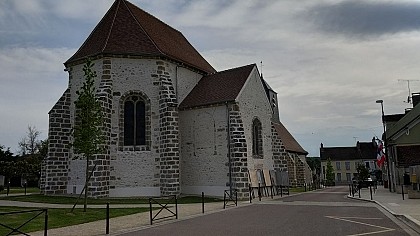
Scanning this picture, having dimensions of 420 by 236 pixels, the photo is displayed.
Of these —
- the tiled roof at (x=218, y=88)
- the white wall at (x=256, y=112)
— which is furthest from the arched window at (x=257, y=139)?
the tiled roof at (x=218, y=88)

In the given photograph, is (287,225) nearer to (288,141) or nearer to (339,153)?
(288,141)

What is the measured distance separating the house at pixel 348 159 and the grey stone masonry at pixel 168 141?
56.5 m

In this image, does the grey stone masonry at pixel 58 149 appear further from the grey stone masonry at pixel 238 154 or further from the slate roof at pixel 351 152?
the slate roof at pixel 351 152

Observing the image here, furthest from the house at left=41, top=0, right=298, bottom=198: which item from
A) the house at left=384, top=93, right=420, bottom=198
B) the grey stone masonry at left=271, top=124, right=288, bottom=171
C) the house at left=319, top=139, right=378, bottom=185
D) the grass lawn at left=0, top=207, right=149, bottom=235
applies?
the house at left=319, top=139, right=378, bottom=185

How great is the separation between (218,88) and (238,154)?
523cm

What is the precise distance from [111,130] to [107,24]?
7795 millimetres

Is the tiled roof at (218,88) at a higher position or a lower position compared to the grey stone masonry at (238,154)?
higher

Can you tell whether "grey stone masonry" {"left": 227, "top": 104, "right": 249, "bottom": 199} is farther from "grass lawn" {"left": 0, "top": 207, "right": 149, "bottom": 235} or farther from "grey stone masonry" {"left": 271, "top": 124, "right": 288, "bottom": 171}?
"grass lawn" {"left": 0, "top": 207, "right": 149, "bottom": 235}

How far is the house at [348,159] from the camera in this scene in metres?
73.7

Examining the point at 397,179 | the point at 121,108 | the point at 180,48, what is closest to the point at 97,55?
the point at 121,108

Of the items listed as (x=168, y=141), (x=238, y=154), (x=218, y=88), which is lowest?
(x=238, y=154)

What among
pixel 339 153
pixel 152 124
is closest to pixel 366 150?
pixel 339 153

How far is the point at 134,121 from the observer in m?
23.3

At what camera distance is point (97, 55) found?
902 inches
